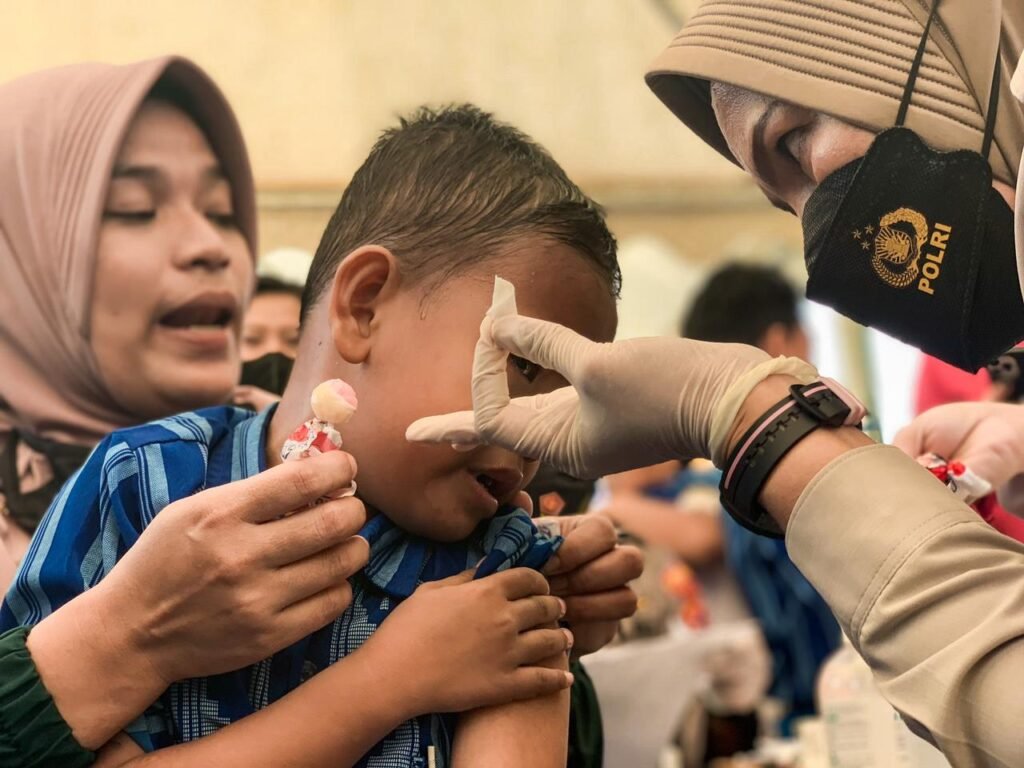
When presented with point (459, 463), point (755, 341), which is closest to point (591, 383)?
point (459, 463)

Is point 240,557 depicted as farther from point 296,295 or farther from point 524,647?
point 296,295

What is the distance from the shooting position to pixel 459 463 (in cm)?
119

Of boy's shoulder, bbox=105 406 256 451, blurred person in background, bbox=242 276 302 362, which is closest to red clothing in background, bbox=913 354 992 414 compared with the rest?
blurred person in background, bbox=242 276 302 362

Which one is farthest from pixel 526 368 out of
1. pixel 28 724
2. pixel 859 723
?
pixel 859 723

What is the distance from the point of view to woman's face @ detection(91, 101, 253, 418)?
1543 millimetres

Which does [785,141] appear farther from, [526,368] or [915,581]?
[915,581]

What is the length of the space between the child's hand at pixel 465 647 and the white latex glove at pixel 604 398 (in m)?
0.15

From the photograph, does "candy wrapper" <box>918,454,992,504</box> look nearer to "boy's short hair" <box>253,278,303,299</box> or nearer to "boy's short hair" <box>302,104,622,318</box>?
"boy's short hair" <box>302,104,622,318</box>

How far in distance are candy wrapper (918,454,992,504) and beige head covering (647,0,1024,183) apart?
1.33 feet

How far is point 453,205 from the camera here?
1242 millimetres

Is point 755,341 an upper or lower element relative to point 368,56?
lower

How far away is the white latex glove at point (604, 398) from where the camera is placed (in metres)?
1.04

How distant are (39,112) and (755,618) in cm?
276

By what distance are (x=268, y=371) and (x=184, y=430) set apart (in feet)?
1.53
